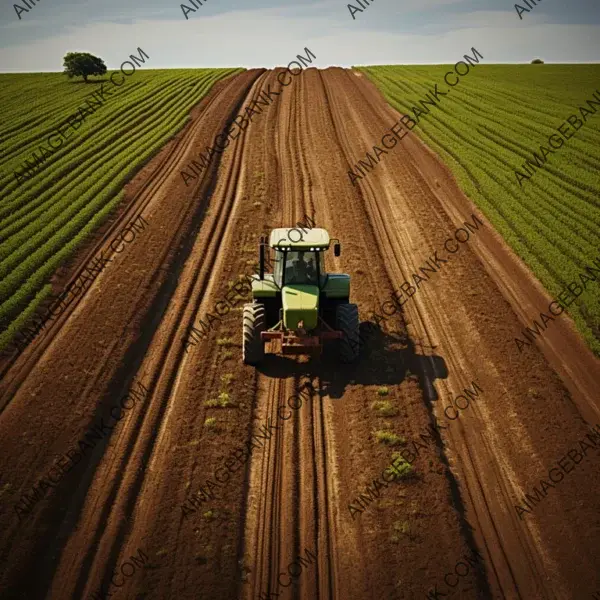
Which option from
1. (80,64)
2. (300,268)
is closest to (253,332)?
(300,268)

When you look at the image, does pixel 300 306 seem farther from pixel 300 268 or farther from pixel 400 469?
pixel 400 469

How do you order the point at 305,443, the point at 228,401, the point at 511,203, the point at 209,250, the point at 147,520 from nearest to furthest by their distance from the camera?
the point at 147,520 → the point at 305,443 → the point at 228,401 → the point at 209,250 → the point at 511,203

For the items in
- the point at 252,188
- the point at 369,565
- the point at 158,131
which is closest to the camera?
the point at 369,565

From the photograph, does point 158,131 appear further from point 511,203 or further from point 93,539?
point 93,539

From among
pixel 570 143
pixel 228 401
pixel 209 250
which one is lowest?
pixel 228 401

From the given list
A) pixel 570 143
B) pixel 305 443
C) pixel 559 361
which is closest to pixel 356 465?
pixel 305 443
